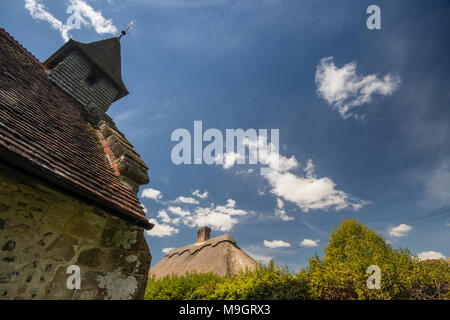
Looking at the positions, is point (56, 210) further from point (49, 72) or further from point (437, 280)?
point (437, 280)

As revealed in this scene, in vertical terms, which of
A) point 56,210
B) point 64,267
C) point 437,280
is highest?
point 56,210

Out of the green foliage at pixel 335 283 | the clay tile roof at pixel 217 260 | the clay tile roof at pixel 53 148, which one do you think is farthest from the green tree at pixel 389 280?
the clay tile roof at pixel 53 148

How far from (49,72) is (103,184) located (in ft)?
23.2

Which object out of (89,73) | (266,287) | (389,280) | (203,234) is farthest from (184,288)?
(89,73)

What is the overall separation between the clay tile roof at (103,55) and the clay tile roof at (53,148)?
4392mm

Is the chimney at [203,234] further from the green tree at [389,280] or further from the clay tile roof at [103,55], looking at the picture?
the clay tile roof at [103,55]

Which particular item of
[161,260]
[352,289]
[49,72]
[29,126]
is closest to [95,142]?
[29,126]

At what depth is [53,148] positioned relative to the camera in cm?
298

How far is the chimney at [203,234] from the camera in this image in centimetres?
1967

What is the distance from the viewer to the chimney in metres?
19.7

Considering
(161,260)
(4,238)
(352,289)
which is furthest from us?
(161,260)

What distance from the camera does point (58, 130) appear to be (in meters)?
3.76
